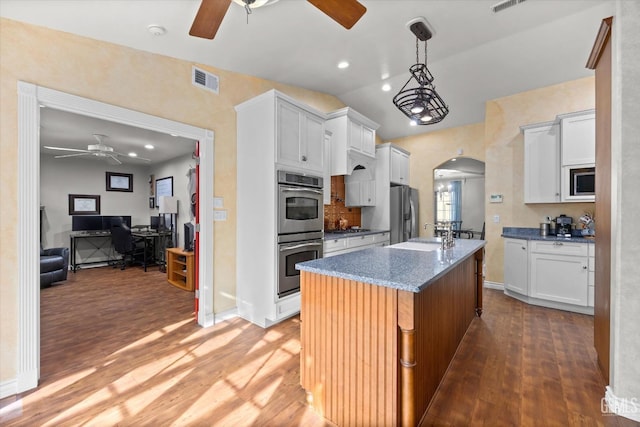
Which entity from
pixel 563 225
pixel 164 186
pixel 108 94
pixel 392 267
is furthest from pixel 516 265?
pixel 164 186

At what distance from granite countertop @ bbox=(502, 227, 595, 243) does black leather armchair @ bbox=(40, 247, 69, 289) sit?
6.98m

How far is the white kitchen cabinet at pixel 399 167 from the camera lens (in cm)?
517

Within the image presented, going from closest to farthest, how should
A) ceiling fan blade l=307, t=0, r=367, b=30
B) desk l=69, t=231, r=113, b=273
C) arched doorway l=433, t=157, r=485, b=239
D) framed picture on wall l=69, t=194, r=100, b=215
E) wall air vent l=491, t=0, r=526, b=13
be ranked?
ceiling fan blade l=307, t=0, r=367, b=30 < wall air vent l=491, t=0, r=526, b=13 < desk l=69, t=231, r=113, b=273 < framed picture on wall l=69, t=194, r=100, b=215 < arched doorway l=433, t=157, r=485, b=239

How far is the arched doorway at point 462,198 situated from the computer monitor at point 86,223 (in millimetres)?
9472

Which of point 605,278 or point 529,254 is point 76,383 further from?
point 529,254

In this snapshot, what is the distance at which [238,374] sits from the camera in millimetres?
2182

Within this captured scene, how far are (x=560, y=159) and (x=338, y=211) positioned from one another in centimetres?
314

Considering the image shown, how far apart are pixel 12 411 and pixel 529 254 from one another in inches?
199

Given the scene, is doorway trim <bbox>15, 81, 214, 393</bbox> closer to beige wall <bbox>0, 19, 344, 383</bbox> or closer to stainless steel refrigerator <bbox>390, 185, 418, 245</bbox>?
beige wall <bbox>0, 19, 344, 383</bbox>

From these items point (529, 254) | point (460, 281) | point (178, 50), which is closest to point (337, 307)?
point (460, 281)

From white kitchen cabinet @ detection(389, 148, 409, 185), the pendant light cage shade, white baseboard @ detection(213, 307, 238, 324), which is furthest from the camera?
white kitchen cabinet @ detection(389, 148, 409, 185)

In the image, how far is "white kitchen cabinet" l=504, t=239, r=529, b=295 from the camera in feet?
12.3

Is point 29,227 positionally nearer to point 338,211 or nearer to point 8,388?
point 8,388

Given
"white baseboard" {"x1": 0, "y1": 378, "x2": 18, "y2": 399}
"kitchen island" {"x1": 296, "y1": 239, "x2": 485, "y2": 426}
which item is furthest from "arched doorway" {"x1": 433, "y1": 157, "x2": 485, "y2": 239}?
"white baseboard" {"x1": 0, "y1": 378, "x2": 18, "y2": 399}
